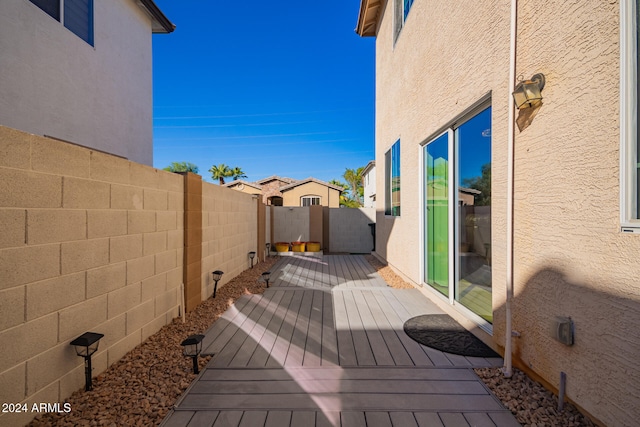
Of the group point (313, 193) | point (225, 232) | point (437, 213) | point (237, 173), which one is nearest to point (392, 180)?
point (437, 213)

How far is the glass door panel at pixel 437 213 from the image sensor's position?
3789 millimetres

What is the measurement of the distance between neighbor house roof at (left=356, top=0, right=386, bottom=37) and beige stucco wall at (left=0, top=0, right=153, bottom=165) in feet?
18.5

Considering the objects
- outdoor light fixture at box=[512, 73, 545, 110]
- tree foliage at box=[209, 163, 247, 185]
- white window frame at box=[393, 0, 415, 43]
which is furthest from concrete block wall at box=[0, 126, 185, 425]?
tree foliage at box=[209, 163, 247, 185]

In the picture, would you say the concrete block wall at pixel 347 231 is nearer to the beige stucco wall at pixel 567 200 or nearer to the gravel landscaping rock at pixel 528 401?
the beige stucco wall at pixel 567 200

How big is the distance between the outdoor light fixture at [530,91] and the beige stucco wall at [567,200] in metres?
0.05

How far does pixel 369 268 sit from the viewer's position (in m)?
6.97

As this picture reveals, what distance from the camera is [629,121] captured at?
150cm

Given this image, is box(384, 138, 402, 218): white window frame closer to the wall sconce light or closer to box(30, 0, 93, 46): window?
the wall sconce light

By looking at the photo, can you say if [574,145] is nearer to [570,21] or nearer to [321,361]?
[570,21]

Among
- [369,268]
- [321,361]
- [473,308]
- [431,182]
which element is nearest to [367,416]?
[321,361]

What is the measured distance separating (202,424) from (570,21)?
Result: 3446 millimetres

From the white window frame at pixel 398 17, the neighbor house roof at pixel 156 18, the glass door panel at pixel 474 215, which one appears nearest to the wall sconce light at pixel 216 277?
the glass door panel at pixel 474 215

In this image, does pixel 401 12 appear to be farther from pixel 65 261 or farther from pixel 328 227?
pixel 65 261

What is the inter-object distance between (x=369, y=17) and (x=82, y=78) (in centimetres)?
702
